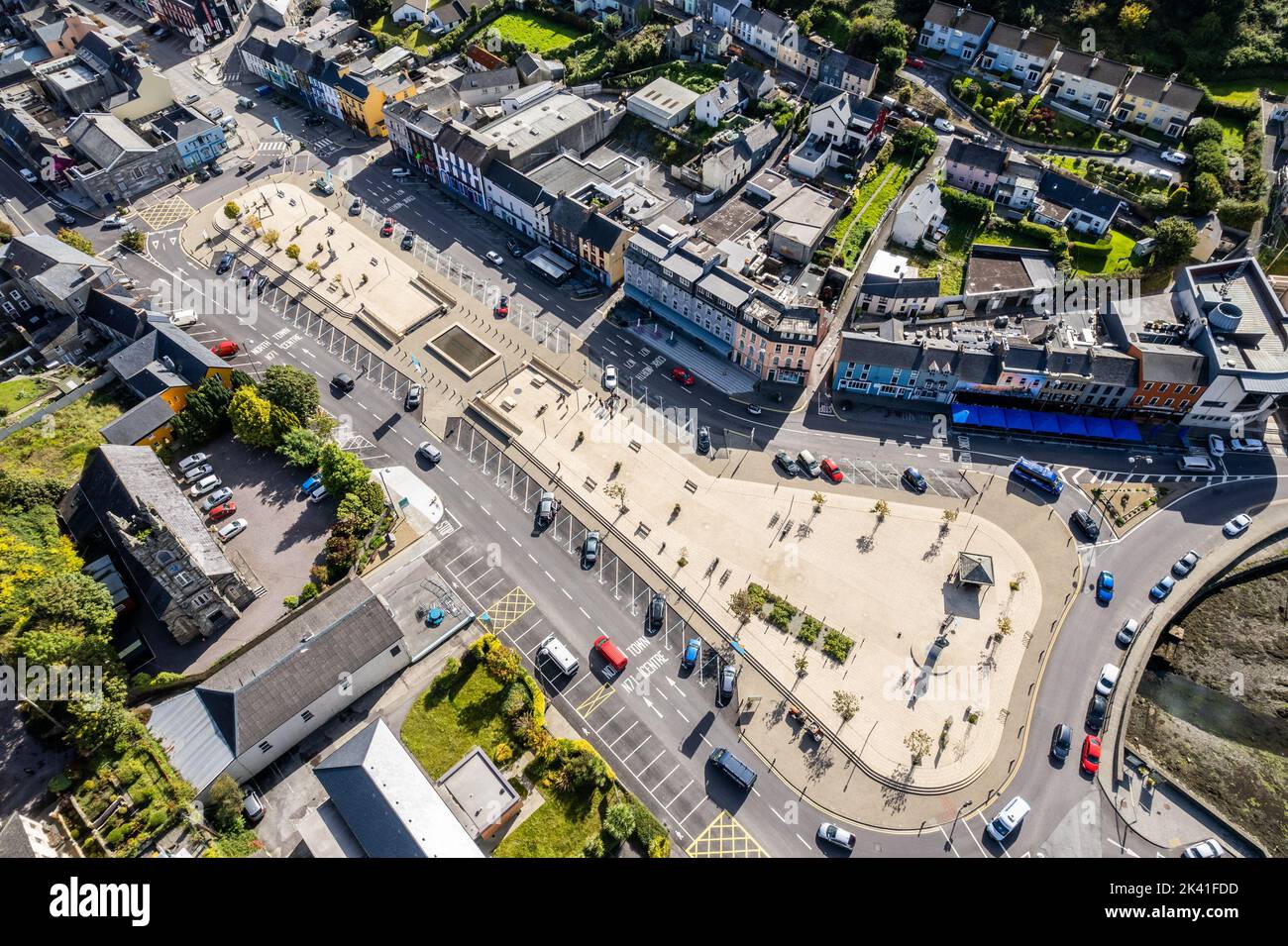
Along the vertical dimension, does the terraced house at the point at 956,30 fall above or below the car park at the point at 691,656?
above

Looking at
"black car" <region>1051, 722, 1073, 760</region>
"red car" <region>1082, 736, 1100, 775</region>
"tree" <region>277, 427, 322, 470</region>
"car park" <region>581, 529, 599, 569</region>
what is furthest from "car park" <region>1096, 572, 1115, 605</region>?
"tree" <region>277, 427, 322, 470</region>

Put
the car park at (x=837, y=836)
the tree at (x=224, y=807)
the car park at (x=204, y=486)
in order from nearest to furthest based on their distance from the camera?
the tree at (x=224, y=807) → the car park at (x=837, y=836) → the car park at (x=204, y=486)

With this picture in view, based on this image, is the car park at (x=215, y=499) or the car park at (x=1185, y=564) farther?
the car park at (x=215, y=499)

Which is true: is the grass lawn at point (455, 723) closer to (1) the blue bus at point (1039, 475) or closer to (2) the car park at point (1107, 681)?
(2) the car park at point (1107, 681)

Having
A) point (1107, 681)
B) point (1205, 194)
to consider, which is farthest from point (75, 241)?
point (1205, 194)

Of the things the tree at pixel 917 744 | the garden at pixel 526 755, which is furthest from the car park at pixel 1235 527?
the garden at pixel 526 755

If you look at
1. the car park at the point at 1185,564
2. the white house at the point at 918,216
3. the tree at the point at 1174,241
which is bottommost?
the car park at the point at 1185,564
